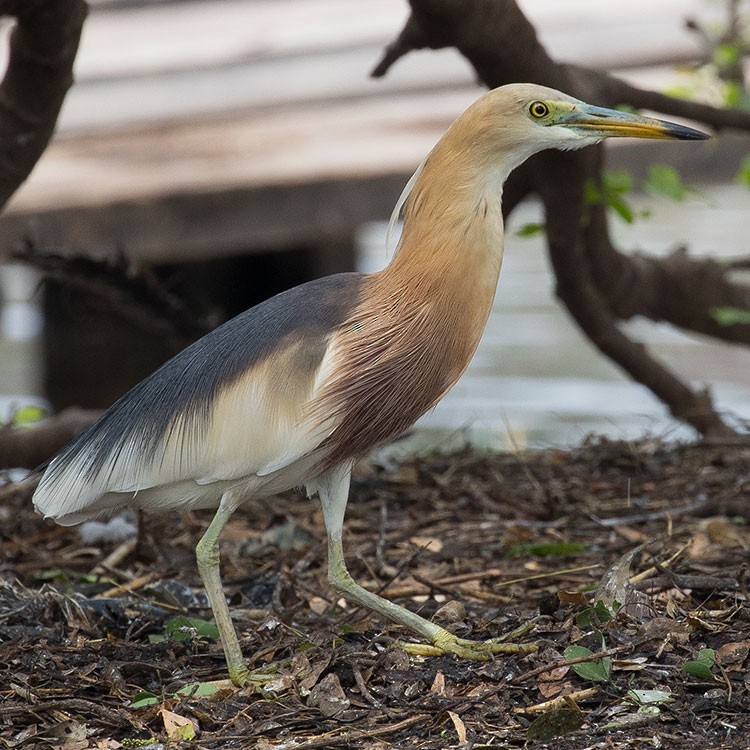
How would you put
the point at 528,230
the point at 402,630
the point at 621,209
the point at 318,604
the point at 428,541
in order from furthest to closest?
the point at 528,230, the point at 621,209, the point at 428,541, the point at 318,604, the point at 402,630

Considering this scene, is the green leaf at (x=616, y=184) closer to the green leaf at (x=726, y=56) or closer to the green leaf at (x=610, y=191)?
the green leaf at (x=610, y=191)

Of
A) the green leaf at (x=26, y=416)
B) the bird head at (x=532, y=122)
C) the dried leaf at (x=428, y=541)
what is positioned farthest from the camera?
the green leaf at (x=26, y=416)

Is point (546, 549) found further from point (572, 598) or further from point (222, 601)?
point (222, 601)

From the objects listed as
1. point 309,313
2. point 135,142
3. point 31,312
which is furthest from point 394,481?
point 31,312

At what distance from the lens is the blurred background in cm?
580

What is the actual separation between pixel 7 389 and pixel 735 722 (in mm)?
8387

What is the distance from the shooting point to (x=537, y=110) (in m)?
3.31

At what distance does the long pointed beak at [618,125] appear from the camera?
10.9 ft

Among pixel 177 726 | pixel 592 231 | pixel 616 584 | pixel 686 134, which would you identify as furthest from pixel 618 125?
pixel 592 231

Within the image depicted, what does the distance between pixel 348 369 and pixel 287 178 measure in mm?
2756

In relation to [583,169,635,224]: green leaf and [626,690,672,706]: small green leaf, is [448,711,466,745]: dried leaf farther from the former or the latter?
[583,169,635,224]: green leaf

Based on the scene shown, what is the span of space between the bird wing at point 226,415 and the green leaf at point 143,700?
525 mm

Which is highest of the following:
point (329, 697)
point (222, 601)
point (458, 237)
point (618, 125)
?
point (618, 125)

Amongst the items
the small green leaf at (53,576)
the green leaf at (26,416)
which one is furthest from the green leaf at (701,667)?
the green leaf at (26,416)
